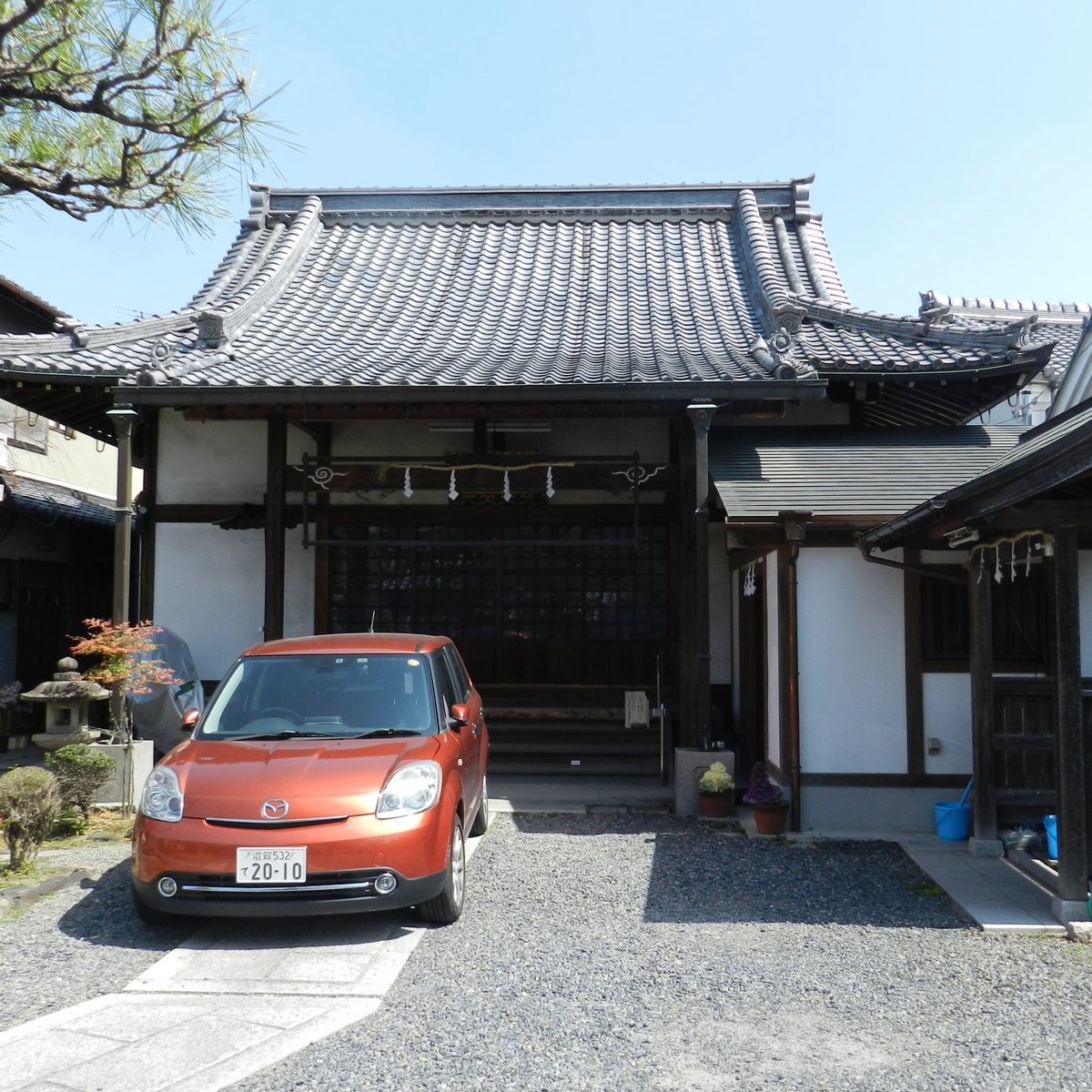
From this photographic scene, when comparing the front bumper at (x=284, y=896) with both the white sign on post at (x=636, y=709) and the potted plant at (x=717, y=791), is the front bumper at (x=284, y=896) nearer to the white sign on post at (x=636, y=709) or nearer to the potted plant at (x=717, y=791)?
the potted plant at (x=717, y=791)

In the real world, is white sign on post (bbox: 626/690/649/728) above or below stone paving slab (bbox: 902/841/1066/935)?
above

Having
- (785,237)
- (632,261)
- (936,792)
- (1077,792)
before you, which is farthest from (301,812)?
(785,237)

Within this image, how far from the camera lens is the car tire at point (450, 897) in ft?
18.7

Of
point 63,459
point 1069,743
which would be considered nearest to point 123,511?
point 1069,743

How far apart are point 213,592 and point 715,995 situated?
8302mm

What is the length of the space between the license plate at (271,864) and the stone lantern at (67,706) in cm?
423

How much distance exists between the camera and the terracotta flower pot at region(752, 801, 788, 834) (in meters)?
8.15

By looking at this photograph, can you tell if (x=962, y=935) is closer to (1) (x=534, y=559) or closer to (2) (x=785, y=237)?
(1) (x=534, y=559)

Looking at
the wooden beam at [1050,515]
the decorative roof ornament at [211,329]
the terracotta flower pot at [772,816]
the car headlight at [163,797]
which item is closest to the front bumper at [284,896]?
the car headlight at [163,797]

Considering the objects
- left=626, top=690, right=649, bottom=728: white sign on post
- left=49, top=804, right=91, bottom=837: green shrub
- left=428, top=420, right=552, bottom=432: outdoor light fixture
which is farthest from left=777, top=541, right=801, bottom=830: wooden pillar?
left=49, top=804, right=91, bottom=837: green shrub

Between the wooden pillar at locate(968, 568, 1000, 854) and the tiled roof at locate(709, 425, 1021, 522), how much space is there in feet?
4.21

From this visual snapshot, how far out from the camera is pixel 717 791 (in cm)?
862

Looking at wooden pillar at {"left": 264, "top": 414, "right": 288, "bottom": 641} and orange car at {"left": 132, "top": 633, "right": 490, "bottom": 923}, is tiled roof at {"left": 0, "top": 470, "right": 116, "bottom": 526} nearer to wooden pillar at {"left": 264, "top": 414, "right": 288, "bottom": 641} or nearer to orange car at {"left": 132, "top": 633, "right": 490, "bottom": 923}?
wooden pillar at {"left": 264, "top": 414, "right": 288, "bottom": 641}

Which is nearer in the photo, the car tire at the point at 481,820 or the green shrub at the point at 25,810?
the green shrub at the point at 25,810
